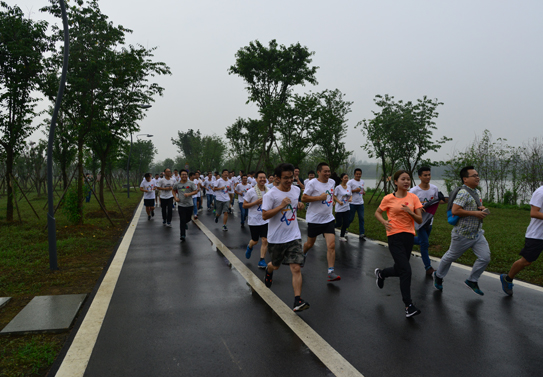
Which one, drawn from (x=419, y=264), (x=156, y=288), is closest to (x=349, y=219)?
(x=419, y=264)

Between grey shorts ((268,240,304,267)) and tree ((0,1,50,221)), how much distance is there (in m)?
9.84

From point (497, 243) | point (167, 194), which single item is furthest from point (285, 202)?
point (167, 194)

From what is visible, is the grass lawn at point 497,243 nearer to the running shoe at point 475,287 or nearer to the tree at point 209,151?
the running shoe at point 475,287

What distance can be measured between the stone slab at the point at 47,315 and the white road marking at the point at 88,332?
0.64 ft

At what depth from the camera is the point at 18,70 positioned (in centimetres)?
1109

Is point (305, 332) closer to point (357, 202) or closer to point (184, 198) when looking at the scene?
point (357, 202)

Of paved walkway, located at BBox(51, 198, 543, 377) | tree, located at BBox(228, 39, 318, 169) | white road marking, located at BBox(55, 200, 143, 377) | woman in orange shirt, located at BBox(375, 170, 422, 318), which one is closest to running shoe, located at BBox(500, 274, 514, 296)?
paved walkway, located at BBox(51, 198, 543, 377)

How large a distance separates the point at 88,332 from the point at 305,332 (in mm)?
2382

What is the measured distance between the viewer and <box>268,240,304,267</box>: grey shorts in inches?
183

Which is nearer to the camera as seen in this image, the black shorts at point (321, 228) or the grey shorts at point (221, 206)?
the black shorts at point (321, 228)

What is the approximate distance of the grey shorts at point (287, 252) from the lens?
4.65m

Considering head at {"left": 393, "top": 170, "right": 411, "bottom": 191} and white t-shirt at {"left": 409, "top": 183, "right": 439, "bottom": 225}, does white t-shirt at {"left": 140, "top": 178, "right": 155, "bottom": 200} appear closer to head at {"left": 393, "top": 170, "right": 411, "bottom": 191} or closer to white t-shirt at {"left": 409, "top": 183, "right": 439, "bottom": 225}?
white t-shirt at {"left": 409, "top": 183, "right": 439, "bottom": 225}

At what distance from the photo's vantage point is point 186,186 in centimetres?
1030

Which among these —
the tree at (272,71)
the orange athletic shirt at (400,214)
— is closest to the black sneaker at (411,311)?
the orange athletic shirt at (400,214)
